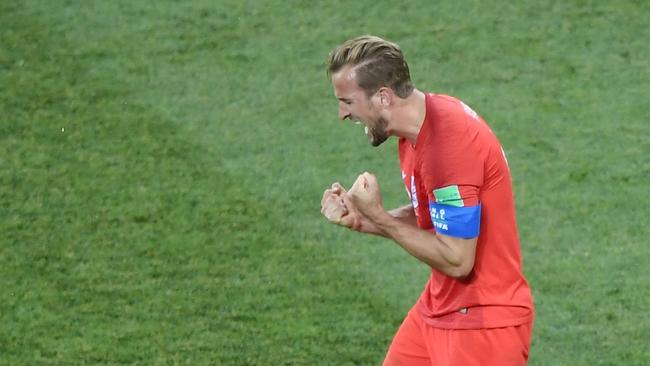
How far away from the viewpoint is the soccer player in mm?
5035

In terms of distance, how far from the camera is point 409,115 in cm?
511

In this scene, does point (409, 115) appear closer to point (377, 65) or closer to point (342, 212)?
point (377, 65)

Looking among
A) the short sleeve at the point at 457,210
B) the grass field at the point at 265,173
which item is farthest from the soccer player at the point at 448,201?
the grass field at the point at 265,173

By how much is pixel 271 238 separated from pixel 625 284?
80.0 inches

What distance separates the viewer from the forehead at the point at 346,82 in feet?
16.7

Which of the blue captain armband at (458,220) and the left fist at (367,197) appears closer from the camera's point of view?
the blue captain armband at (458,220)

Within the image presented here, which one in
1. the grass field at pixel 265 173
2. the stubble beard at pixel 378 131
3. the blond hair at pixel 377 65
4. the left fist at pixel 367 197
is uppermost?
the blond hair at pixel 377 65

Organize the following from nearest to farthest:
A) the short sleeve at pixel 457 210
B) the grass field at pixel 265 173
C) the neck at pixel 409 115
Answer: the short sleeve at pixel 457 210, the neck at pixel 409 115, the grass field at pixel 265 173

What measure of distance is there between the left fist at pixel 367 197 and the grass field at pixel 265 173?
2064 mm

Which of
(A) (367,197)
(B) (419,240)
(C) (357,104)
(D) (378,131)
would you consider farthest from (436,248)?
(C) (357,104)

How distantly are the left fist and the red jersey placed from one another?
18 cm

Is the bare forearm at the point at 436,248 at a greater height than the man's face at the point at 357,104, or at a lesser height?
lesser

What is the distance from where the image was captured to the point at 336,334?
7270mm

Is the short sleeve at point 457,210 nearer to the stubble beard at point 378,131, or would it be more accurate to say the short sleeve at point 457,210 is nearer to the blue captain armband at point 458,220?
the blue captain armband at point 458,220
